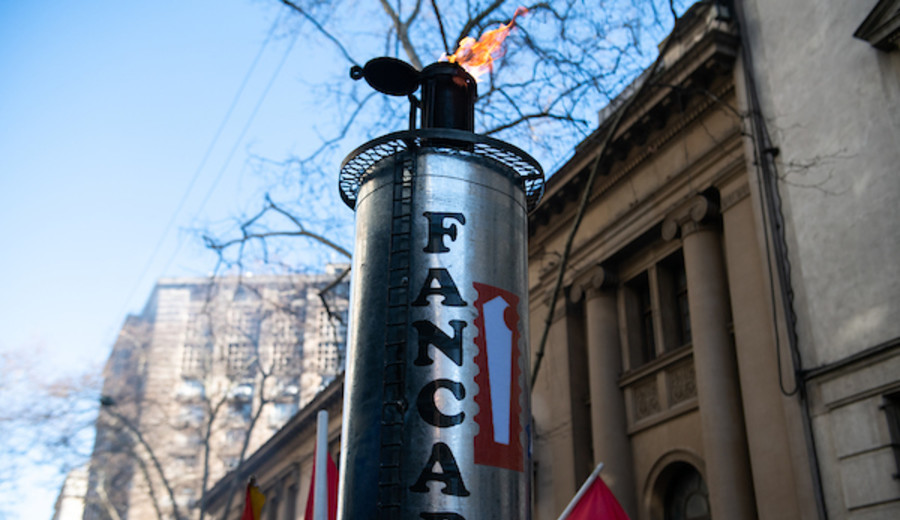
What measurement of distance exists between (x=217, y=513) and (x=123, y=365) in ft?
49.6

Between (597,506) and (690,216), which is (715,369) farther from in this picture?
(597,506)

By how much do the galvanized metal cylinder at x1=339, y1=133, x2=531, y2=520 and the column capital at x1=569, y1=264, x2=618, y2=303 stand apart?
34.7 ft

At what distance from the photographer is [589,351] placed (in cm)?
1873

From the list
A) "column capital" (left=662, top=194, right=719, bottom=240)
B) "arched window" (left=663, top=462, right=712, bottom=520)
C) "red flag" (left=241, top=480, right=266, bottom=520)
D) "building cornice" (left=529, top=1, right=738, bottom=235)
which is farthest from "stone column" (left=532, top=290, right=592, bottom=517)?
"red flag" (left=241, top=480, right=266, bottom=520)

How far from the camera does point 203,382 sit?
141ft

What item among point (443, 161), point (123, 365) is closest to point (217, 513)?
point (123, 365)

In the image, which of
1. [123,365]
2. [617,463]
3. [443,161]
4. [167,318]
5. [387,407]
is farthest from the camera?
[167,318]

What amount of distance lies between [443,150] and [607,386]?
10.8 metres

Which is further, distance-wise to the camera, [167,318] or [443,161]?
[167,318]

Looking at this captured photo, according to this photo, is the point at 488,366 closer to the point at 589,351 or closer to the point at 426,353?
→ the point at 426,353

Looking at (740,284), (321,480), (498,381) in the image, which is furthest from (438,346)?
(740,284)

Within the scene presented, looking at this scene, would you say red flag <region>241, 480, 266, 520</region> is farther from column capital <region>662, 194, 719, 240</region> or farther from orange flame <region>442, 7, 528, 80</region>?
column capital <region>662, 194, 719, 240</region>

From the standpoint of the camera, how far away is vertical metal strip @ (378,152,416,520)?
713cm

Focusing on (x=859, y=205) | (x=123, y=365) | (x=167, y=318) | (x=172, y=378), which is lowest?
(x=859, y=205)
